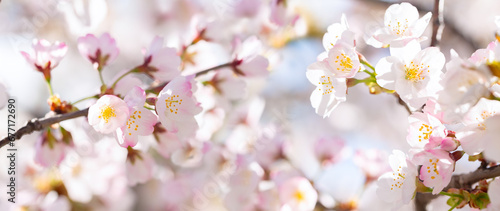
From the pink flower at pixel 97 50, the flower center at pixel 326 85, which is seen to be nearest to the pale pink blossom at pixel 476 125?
the flower center at pixel 326 85

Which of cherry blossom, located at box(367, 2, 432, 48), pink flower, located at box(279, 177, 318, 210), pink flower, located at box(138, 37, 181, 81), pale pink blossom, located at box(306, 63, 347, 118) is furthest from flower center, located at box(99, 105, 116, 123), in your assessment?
pink flower, located at box(279, 177, 318, 210)

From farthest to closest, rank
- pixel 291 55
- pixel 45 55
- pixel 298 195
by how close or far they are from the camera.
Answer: pixel 291 55
pixel 298 195
pixel 45 55

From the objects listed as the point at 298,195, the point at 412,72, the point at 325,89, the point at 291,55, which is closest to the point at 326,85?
the point at 325,89

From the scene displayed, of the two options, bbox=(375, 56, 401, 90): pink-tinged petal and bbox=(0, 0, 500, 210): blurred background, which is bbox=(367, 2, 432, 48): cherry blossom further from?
bbox=(0, 0, 500, 210): blurred background

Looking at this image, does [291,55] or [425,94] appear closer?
[425,94]

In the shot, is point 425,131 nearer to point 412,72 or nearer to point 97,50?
point 412,72

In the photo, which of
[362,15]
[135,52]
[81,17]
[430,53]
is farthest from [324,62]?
[135,52]
